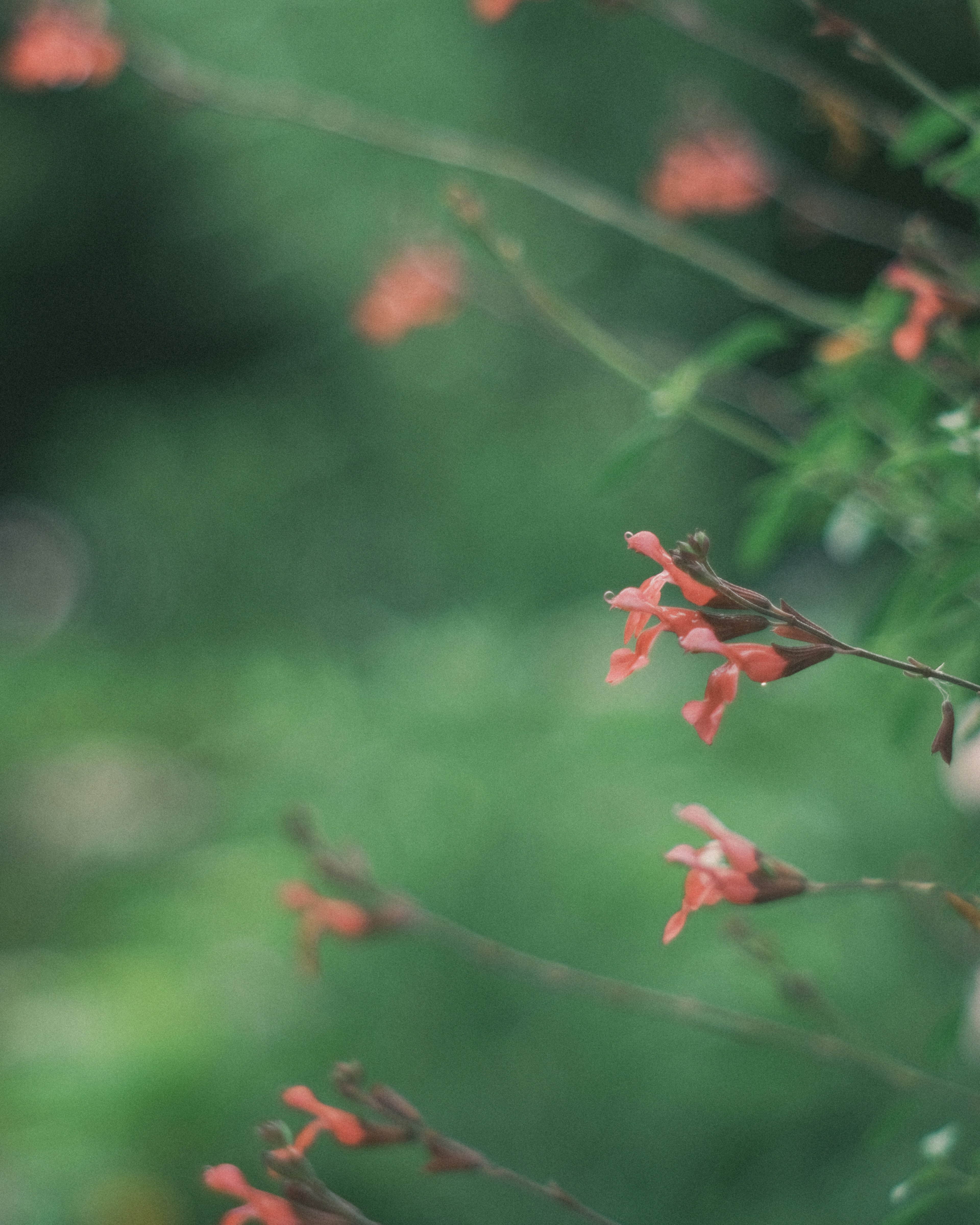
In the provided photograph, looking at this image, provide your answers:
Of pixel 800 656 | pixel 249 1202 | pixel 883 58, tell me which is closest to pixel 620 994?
pixel 249 1202

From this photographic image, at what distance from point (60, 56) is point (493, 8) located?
0.35 metres

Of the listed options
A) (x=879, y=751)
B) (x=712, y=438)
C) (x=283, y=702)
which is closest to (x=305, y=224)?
(x=712, y=438)

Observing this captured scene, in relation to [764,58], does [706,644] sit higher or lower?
lower

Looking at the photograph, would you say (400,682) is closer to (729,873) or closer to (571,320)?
(571,320)

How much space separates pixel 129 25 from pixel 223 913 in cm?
154

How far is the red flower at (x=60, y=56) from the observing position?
2.74 ft

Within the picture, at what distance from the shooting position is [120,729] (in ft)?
12.9

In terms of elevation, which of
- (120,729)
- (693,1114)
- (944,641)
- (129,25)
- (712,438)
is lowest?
(693,1114)

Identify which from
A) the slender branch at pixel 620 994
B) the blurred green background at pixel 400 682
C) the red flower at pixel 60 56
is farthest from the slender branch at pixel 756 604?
the red flower at pixel 60 56

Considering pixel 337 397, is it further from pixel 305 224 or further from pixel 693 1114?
pixel 693 1114

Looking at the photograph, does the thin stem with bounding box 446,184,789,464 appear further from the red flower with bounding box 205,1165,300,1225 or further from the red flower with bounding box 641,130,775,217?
the red flower with bounding box 205,1165,300,1225

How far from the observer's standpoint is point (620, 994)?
72 cm

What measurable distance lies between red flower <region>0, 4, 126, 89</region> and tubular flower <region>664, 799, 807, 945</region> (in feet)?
2.20

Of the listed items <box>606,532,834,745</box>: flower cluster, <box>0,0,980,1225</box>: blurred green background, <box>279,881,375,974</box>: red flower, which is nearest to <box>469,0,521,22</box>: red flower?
<box>0,0,980,1225</box>: blurred green background
